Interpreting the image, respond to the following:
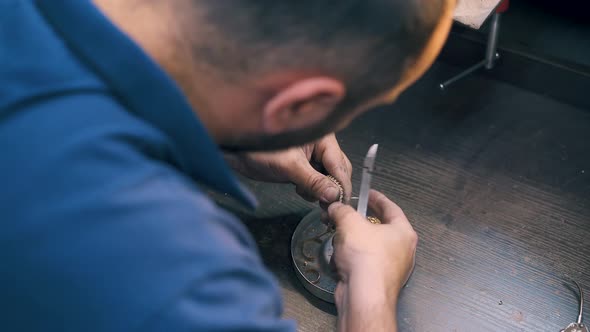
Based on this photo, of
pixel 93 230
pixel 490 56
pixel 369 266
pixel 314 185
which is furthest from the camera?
pixel 490 56

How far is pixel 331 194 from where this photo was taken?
2.12 ft

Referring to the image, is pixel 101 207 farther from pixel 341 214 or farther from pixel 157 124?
pixel 341 214

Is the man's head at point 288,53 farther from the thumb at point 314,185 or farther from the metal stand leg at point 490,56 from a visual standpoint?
the metal stand leg at point 490,56

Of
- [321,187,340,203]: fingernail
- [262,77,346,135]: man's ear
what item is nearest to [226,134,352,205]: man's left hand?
[321,187,340,203]: fingernail

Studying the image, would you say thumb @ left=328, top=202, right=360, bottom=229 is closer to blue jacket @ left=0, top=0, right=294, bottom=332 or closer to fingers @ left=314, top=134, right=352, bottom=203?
fingers @ left=314, top=134, right=352, bottom=203

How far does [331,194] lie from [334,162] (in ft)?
0.18

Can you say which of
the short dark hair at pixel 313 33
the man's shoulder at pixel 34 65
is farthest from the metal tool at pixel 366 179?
the man's shoulder at pixel 34 65

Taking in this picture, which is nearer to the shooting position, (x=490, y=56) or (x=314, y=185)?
(x=314, y=185)

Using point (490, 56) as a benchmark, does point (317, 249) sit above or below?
below

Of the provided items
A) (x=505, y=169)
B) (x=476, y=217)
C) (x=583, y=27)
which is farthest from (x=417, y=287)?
(x=583, y=27)

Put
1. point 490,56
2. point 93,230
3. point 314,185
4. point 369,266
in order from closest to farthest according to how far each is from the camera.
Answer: point 93,230 < point 369,266 < point 314,185 < point 490,56

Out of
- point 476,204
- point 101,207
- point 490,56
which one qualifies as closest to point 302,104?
point 101,207

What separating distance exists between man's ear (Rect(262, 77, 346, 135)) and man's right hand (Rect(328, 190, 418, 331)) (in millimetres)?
222

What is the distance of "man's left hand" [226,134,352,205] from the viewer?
0.66 meters
